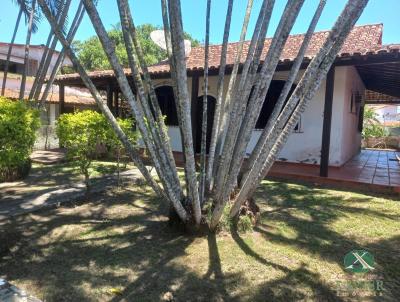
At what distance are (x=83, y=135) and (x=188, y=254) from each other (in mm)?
3110

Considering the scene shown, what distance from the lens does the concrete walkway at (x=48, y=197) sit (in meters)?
5.58

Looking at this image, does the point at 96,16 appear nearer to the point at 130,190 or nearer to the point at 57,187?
the point at 130,190

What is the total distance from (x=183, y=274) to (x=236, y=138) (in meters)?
1.65

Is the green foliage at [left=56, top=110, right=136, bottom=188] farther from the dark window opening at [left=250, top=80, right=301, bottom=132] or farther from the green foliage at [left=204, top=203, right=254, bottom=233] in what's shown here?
the dark window opening at [left=250, top=80, right=301, bottom=132]

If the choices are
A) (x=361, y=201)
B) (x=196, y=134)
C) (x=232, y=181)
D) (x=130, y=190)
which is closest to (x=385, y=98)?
(x=196, y=134)

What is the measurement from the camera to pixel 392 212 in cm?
592

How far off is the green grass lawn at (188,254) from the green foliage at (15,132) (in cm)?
125

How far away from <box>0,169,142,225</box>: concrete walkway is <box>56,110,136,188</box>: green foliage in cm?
64

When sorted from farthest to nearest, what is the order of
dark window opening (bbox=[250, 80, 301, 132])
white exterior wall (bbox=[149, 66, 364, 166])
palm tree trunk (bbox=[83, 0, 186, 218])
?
1. dark window opening (bbox=[250, 80, 301, 132])
2. white exterior wall (bbox=[149, 66, 364, 166])
3. palm tree trunk (bbox=[83, 0, 186, 218])

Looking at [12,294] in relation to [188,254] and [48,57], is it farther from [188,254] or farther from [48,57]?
[48,57]

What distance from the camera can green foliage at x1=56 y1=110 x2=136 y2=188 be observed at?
614 centimetres

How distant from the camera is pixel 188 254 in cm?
409

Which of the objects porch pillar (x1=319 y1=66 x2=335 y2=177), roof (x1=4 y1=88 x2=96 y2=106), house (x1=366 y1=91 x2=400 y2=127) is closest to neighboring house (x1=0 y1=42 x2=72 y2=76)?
roof (x1=4 y1=88 x2=96 y2=106)

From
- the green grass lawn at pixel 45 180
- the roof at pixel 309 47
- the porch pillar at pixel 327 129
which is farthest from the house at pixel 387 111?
the green grass lawn at pixel 45 180
